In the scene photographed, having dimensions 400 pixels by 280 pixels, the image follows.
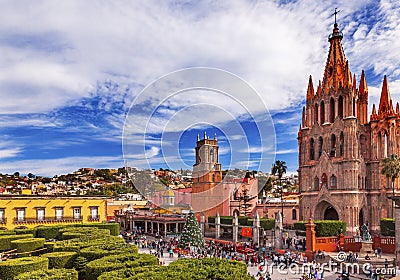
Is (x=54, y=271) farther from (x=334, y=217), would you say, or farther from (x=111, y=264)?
(x=334, y=217)

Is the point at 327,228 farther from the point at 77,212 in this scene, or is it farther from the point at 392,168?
the point at 77,212

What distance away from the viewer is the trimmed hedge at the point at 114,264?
16.1 m

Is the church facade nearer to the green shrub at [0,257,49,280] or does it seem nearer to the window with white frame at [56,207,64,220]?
the window with white frame at [56,207,64,220]

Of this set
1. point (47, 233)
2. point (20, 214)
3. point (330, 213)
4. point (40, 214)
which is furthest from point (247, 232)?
point (20, 214)

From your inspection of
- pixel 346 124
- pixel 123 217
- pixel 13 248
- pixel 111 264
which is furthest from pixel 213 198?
pixel 111 264

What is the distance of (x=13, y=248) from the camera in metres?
29.8

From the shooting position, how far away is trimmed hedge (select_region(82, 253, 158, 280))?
634 inches

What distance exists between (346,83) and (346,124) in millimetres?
6247

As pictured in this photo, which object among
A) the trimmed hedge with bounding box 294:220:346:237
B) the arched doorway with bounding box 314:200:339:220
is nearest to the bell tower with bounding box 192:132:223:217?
the arched doorway with bounding box 314:200:339:220

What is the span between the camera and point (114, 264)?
16.4m

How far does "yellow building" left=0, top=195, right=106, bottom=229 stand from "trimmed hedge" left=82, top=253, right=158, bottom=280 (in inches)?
1055

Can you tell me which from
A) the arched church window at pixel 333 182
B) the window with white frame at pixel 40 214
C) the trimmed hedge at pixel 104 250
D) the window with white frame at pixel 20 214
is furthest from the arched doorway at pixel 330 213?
the window with white frame at pixel 20 214

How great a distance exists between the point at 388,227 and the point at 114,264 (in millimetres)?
36142

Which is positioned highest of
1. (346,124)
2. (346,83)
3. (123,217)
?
(346,83)
